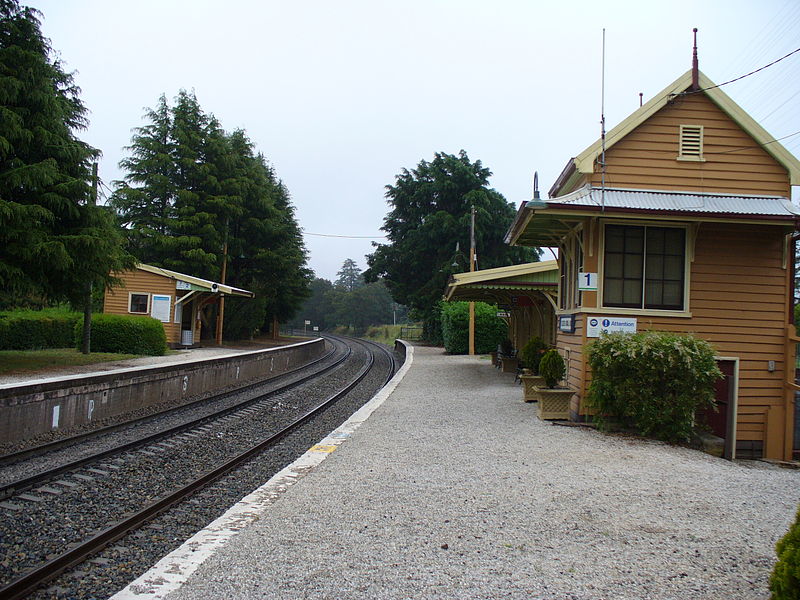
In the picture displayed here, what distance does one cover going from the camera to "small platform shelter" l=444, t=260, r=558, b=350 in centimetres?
1584

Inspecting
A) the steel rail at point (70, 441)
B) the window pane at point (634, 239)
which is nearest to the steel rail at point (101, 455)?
the steel rail at point (70, 441)

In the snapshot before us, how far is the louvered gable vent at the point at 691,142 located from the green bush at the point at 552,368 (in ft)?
12.4

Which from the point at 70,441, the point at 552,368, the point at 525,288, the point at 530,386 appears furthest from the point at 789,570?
the point at 525,288

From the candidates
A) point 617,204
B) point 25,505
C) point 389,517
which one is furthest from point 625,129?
point 25,505

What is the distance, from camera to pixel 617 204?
9.09 metres

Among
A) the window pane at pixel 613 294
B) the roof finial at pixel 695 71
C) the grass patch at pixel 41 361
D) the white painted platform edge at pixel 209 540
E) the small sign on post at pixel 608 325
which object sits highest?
the roof finial at pixel 695 71

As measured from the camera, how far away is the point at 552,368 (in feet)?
31.9

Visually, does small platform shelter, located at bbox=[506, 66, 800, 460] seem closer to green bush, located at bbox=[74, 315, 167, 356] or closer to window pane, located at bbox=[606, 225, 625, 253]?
window pane, located at bbox=[606, 225, 625, 253]

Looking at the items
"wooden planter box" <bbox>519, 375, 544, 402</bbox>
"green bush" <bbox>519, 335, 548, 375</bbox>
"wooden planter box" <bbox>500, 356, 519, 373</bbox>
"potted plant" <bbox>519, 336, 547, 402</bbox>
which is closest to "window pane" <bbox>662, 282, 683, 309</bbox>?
"potted plant" <bbox>519, 336, 547, 402</bbox>

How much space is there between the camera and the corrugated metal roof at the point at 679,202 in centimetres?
906

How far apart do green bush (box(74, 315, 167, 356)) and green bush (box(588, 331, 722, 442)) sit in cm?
1730

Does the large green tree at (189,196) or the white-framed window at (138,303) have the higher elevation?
the large green tree at (189,196)

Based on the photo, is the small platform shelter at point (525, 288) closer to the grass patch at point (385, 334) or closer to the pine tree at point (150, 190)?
the pine tree at point (150, 190)

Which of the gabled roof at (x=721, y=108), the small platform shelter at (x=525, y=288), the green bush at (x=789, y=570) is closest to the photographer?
the green bush at (x=789, y=570)
